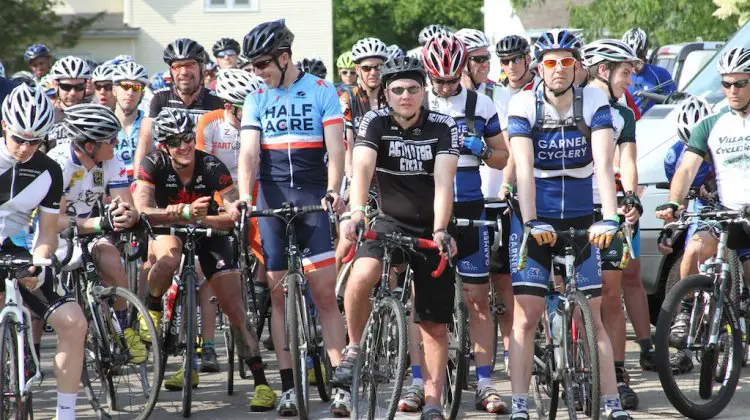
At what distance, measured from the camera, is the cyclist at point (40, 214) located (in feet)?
23.6

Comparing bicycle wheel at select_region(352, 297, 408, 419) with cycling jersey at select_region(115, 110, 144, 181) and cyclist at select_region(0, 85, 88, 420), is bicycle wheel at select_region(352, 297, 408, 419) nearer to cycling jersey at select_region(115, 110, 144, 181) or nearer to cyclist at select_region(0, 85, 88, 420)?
cyclist at select_region(0, 85, 88, 420)

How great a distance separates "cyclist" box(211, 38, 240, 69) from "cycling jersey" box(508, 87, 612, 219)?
7.53m

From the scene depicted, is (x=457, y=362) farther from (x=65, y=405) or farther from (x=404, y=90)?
(x=65, y=405)

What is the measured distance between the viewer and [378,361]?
24.1 ft

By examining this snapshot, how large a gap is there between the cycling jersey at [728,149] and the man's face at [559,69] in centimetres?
143

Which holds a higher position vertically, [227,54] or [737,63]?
[227,54]

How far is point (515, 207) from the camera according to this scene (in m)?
7.88

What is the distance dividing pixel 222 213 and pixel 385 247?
169cm

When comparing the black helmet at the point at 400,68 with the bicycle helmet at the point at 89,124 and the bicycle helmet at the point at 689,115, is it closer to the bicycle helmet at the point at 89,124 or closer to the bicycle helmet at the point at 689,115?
the bicycle helmet at the point at 89,124

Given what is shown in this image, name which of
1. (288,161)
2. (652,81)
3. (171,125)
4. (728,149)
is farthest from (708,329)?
(652,81)

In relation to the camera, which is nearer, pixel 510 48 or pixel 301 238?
pixel 301 238

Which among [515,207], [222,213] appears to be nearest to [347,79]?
[222,213]

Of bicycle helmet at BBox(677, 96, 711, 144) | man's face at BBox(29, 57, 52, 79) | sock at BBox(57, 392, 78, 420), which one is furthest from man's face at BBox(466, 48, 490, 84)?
man's face at BBox(29, 57, 52, 79)

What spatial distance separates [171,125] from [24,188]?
164 cm
